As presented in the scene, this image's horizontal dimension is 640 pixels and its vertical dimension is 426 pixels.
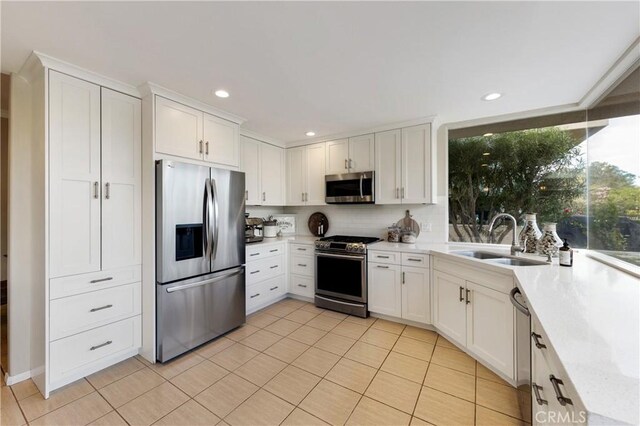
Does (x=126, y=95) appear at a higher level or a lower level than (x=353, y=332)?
higher

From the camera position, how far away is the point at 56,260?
1.85 m

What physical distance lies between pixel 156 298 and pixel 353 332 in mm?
1958

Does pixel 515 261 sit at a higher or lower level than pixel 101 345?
higher

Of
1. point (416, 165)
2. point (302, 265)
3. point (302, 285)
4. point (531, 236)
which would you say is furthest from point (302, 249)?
point (531, 236)

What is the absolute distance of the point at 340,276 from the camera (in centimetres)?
332

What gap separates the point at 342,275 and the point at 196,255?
1.75 meters

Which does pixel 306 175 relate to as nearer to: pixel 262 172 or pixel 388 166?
pixel 262 172

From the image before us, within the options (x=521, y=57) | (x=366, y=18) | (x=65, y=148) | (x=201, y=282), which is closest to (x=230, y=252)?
(x=201, y=282)

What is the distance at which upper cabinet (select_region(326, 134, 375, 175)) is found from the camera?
346 centimetres

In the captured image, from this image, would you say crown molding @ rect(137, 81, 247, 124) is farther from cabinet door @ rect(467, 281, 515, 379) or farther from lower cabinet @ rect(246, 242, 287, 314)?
cabinet door @ rect(467, 281, 515, 379)

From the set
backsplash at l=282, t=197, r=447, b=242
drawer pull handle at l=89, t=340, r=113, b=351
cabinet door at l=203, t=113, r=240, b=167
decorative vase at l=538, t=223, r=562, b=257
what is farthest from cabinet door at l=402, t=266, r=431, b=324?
drawer pull handle at l=89, t=340, r=113, b=351

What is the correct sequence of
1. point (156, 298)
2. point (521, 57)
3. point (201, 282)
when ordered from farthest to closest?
point (201, 282)
point (156, 298)
point (521, 57)

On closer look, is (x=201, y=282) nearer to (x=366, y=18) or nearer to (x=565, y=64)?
(x=366, y=18)

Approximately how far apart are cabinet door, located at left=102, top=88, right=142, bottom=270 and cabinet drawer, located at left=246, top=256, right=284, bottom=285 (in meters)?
1.23
